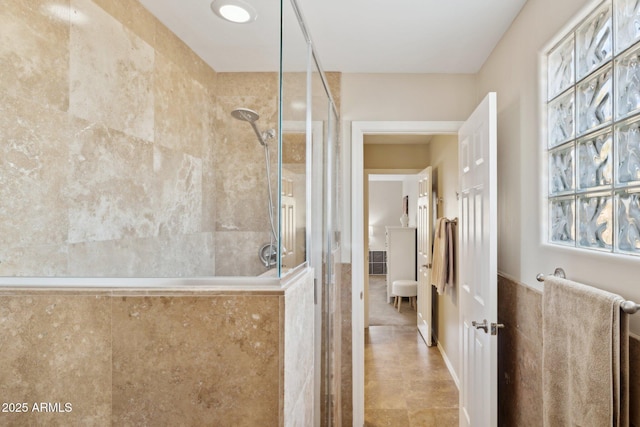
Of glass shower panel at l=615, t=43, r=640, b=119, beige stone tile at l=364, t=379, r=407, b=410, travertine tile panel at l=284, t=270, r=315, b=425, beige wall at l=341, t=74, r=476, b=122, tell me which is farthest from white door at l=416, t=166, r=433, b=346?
travertine tile panel at l=284, t=270, r=315, b=425

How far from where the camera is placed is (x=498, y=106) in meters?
2.06

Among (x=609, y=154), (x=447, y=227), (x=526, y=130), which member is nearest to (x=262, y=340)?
(x=609, y=154)

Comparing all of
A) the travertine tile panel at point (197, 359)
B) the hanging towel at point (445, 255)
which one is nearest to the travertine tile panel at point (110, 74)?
the travertine tile panel at point (197, 359)

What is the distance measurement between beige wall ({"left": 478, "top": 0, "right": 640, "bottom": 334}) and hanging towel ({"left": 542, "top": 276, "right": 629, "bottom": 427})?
0.10m

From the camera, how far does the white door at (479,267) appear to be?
68.5 inches

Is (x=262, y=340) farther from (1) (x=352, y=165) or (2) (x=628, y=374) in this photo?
(1) (x=352, y=165)

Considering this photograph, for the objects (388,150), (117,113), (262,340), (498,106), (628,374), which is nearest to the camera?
(262,340)

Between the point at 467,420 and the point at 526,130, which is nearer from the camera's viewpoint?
the point at 526,130

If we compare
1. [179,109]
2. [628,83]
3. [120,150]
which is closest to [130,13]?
[179,109]

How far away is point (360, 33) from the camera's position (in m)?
1.96

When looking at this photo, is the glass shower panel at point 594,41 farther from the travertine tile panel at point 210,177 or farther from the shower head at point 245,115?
the travertine tile panel at point 210,177

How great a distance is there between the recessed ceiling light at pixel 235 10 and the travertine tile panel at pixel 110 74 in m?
0.28

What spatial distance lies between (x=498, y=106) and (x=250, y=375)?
76.6 inches

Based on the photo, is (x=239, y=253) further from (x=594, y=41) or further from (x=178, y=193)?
(x=594, y=41)
